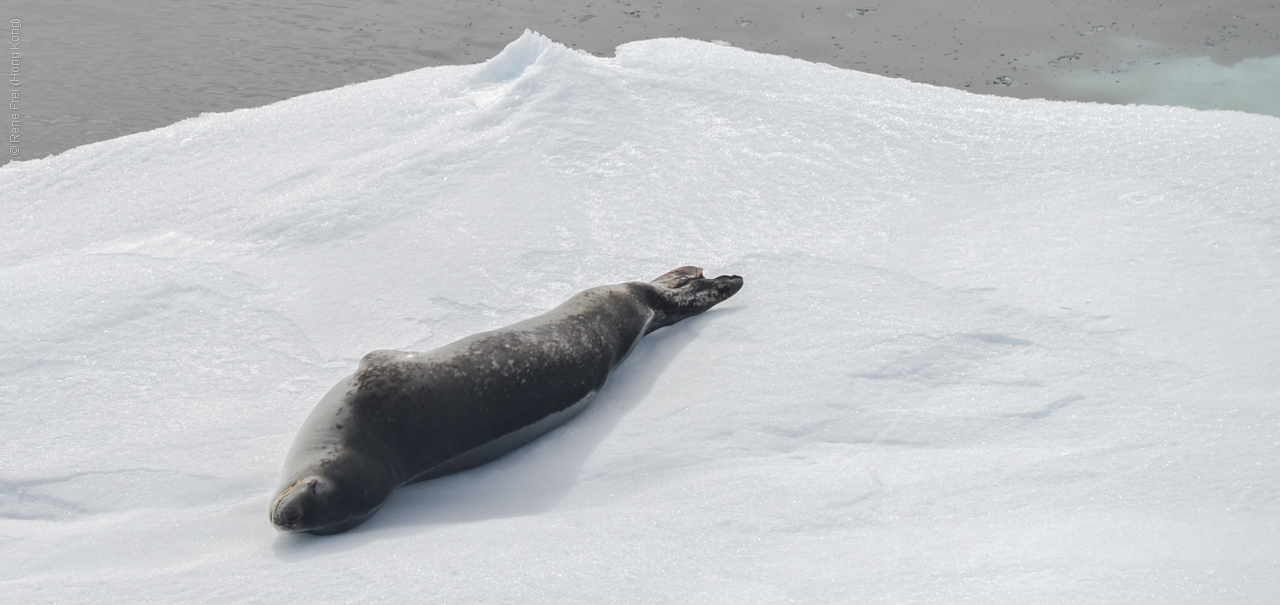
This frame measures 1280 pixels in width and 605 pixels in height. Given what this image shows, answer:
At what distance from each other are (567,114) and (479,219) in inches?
37.0

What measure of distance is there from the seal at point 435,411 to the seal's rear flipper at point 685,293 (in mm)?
255

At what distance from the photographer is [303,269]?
3469 mm

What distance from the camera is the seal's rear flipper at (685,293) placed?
3295 millimetres

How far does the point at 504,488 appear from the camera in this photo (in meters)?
2.54

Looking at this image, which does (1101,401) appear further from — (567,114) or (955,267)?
(567,114)

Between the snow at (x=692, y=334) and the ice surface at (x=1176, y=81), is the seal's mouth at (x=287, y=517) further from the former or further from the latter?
the ice surface at (x=1176, y=81)

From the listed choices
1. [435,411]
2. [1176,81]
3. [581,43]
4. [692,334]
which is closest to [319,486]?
[435,411]

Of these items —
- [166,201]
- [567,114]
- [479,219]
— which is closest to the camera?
[479,219]

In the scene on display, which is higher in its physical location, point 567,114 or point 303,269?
point 567,114

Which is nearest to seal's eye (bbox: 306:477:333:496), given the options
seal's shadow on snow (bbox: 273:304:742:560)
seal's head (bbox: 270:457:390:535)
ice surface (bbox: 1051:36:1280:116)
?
seal's head (bbox: 270:457:390:535)

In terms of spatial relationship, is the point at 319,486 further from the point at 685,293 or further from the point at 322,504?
the point at 685,293

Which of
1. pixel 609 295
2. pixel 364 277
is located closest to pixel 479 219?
pixel 364 277

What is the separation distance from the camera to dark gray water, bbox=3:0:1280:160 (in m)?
6.48

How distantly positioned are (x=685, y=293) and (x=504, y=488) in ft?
3.55
